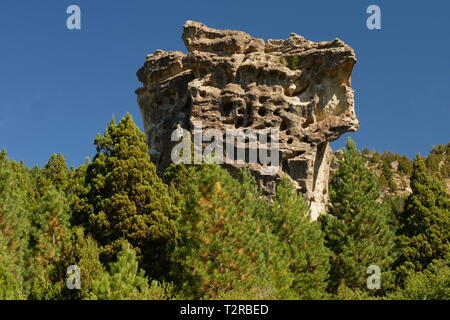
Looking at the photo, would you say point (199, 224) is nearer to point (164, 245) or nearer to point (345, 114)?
point (164, 245)

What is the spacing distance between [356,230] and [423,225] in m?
4.05

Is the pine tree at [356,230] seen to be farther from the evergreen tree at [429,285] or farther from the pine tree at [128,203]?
the pine tree at [128,203]

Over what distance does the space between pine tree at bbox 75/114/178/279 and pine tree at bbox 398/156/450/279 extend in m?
11.8

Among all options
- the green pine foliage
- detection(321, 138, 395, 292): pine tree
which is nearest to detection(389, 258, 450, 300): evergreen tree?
the green pine foliage

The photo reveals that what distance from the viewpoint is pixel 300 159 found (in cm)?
3459

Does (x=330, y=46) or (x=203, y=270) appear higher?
(x=330, y=46)

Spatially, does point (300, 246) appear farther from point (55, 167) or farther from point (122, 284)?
point (55, 167)

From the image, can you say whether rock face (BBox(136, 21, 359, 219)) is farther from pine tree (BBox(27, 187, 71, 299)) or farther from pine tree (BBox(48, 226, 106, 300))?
pine tree (BBox(48, 226, 106, 300))

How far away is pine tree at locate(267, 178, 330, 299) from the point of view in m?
22.4
